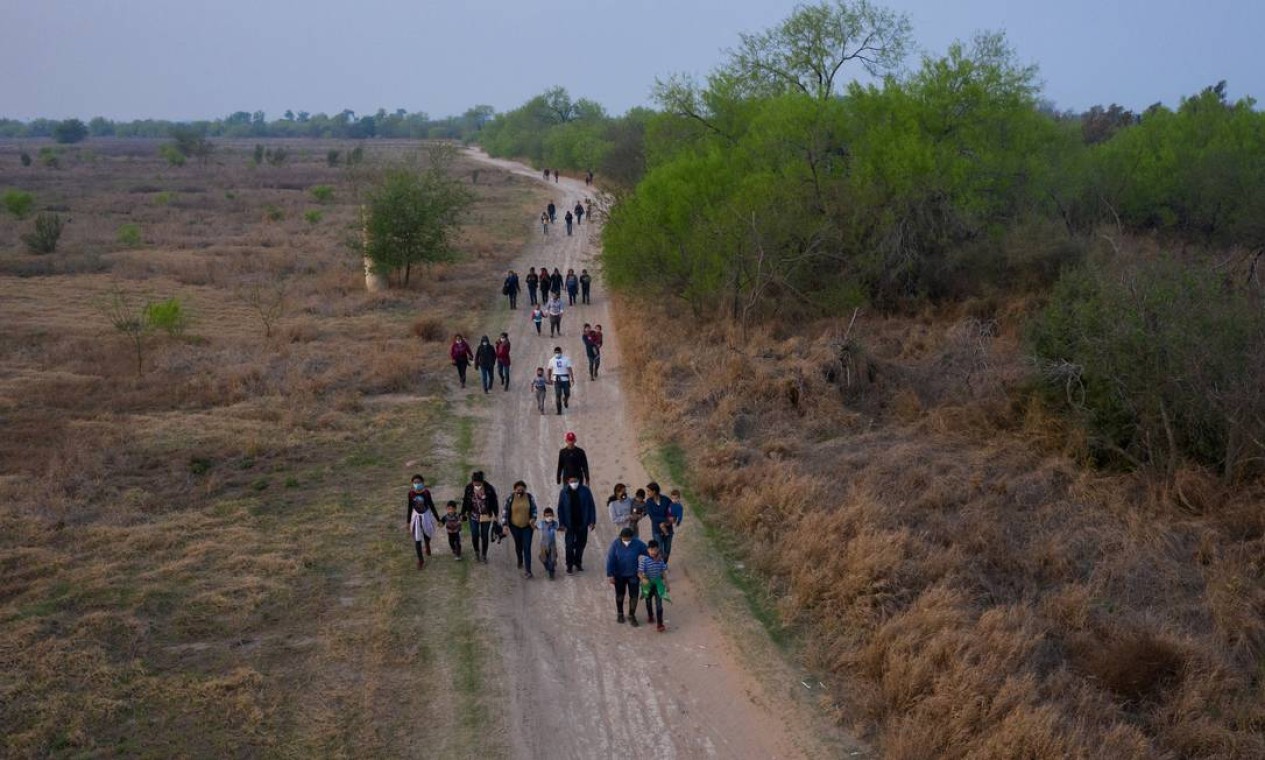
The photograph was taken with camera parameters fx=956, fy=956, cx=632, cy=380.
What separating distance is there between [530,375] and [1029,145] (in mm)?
16841

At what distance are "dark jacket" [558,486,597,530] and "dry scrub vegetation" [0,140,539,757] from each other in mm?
1492

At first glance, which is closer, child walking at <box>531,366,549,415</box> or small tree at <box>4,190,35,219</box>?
child walking at <box>531,366,549,415</box>

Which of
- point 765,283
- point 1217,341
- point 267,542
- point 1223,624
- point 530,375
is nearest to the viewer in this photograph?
point 1223,624

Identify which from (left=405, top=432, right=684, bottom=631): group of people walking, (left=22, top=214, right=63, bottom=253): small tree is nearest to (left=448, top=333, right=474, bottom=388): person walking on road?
(left=405, top=432, right=684, bottom=631): group of people walking

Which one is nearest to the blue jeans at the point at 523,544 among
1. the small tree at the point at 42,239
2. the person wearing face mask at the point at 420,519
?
the person wearing face mask at the point at 420,519

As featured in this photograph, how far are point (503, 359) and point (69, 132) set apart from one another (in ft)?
522

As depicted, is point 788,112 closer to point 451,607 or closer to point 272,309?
point 272,309

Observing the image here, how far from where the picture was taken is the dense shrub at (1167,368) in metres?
13.8

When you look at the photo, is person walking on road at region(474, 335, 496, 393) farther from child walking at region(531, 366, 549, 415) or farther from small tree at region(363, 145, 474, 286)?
small tree at region(363, 145, 474, 286)

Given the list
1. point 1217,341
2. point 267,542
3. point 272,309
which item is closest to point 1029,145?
point 1217,341

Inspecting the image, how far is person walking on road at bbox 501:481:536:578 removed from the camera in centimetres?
1196

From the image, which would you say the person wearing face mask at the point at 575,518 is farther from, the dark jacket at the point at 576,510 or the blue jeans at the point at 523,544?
the blue jeans at the point at 523,544

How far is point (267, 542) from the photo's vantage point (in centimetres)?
1273

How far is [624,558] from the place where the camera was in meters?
10.6
